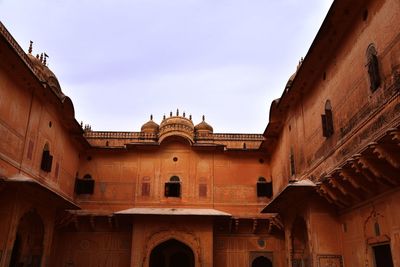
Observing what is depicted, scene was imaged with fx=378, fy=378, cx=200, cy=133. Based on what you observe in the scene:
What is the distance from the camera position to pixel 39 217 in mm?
12016

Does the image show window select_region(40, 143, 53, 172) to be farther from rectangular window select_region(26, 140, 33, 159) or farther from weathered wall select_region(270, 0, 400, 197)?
weathered wall select_region(270, 0, 400, 197)

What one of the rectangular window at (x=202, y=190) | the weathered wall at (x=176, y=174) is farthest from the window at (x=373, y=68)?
the rectangular window at (x=202, y=190)

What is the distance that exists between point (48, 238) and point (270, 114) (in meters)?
8.74

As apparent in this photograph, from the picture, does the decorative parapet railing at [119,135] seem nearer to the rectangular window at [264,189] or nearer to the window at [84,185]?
the window at [84,185]

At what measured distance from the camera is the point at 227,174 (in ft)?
54.5

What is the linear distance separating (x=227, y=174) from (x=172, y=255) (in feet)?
14.5

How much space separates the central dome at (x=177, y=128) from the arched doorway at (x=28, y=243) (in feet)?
20.2

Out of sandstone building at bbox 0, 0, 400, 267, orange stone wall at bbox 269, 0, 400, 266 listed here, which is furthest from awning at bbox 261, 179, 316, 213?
orange stone wall at bbox 269, 0, 400, 266

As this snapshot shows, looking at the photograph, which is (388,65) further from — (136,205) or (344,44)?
(136,205)

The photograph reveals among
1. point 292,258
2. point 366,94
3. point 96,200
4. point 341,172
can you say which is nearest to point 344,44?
point 366,94

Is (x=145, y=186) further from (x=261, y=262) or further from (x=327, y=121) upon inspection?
(x=327, y=121)

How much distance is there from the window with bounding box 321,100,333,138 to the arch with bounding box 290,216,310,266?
3.21m

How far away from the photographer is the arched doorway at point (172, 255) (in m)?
16.8

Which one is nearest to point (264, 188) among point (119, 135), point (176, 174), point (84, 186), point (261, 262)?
point (261, 262)
